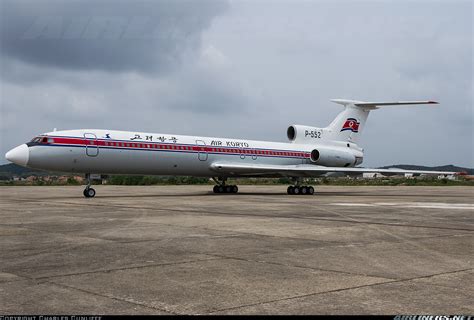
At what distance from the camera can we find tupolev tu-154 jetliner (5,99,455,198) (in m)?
23.5

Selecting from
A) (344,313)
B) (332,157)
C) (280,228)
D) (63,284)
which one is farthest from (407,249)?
(332,157)

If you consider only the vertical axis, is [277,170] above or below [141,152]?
below

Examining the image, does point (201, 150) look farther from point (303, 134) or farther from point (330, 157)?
point (330, 157)

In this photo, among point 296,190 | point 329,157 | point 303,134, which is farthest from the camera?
point 303,134

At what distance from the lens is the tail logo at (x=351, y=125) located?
35.0m

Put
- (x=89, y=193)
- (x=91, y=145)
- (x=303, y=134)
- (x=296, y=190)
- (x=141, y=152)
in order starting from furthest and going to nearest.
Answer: (x=303, y=134) < (x=296, y=190) < (x=141, y=152) < (x=89, y=193) < (x=91, y=145)

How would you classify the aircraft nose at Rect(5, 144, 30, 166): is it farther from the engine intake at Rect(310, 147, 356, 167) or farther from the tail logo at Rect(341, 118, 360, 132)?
the tail logo at Rect(341, 118, 360, 132)

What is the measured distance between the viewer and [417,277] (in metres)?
6.11

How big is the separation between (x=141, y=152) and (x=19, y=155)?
5579 mm

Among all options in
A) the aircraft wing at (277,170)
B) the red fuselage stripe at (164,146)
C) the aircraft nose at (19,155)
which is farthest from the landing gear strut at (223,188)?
the aircraft nose at (19,155)

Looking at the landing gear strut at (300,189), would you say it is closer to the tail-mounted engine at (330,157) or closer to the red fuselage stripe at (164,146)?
the red fuselage stripe at (164,146)

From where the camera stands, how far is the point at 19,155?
22953 millimetres

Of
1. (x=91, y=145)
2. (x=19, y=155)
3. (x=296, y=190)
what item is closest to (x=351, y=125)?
(x=296, y=190)

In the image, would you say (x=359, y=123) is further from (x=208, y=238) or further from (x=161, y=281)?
(x=161, y=281)
